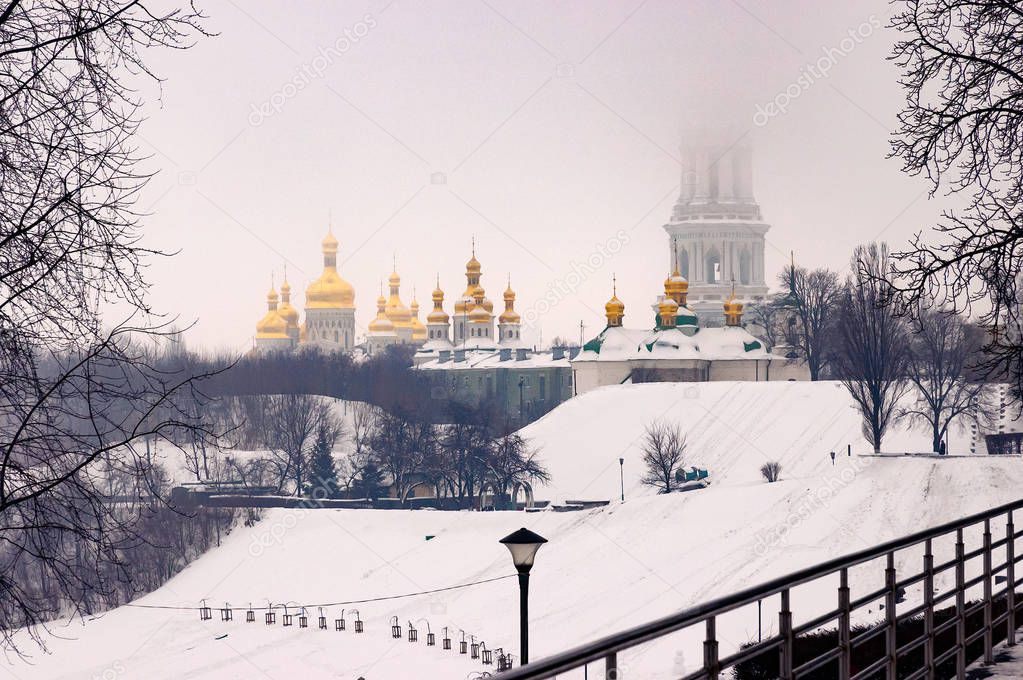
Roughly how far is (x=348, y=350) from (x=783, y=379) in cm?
5906

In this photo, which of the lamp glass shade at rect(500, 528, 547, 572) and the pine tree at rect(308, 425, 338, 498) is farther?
the pine tree at rect(308, 425, 338, 498)

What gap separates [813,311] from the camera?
87438mm

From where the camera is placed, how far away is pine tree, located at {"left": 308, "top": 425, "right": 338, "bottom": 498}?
73.6 meters

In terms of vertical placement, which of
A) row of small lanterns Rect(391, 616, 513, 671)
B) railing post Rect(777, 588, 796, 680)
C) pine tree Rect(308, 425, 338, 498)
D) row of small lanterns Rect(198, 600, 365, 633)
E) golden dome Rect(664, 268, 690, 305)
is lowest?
row of small lanterns Rect(198, 600, 365, 633)

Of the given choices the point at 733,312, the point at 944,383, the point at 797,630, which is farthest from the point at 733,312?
the point at 797,630

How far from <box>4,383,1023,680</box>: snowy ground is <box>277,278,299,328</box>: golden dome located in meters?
83.3

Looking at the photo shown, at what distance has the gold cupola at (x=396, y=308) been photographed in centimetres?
14150

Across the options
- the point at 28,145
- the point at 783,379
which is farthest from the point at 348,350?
the point at 28,145

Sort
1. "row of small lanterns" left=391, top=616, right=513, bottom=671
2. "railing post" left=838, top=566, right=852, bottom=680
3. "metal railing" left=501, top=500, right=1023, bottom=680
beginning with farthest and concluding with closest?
"row of small lanterns" left=391, top=616, right=513, bottom=671
"railing post" left=838, top=566, right=852, bottom=680
"metal railing" left=501, top=500, right=1023, bottom=680

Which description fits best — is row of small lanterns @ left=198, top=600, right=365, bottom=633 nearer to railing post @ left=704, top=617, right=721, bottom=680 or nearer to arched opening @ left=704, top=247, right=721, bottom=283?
railing post @ left=704, top=617, right=721, bottom=680

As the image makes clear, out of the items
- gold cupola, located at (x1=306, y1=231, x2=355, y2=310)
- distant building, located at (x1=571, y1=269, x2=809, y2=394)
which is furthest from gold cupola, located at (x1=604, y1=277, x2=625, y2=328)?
gold cupola, located at (x1=306, y1=231, x2=355, y2=310)

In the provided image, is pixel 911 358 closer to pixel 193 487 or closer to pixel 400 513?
pixel 400 513

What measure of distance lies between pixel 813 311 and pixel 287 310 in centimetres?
6908

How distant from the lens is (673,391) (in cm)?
7844
